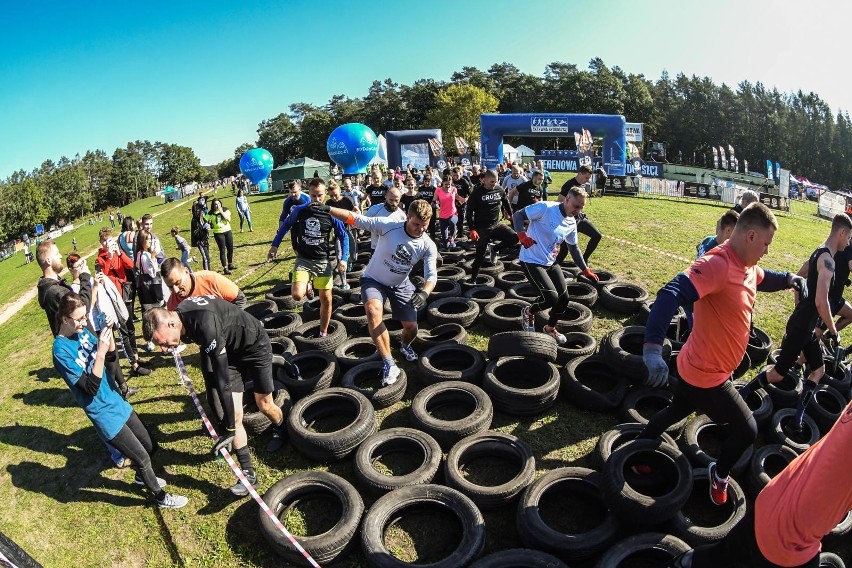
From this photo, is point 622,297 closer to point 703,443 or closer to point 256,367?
point 703,443

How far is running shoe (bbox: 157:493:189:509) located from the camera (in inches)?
168

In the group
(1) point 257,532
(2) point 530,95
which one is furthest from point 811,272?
(2) point 530,95

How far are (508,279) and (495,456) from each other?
5171mm

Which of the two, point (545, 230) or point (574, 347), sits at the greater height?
point (545, 230)

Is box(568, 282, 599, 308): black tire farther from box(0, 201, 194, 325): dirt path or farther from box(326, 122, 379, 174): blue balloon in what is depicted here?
box(326, 122, 379, 174): blue balloon

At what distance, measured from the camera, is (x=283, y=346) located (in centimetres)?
665

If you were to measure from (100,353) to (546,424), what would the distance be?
4.69 meters

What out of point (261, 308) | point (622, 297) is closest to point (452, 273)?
point (622, 297)

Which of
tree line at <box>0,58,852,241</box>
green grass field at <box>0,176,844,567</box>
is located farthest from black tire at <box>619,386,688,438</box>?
tree line at <box>0,58,852,241</box>

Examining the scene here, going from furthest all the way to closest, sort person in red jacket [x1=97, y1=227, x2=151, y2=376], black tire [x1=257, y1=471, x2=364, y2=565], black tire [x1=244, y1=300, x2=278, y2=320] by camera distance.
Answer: black tire [x1=244, y1=300, x2=278, y2=320]
person in red jacket [x1=97, y1=227, x2=151, y2=376]
black tire [x1=257, y1=471, x2=364, y2=565]

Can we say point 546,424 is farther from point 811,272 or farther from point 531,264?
point 811,272

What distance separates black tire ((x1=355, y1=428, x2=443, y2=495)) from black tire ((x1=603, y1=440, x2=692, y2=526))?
1619mm

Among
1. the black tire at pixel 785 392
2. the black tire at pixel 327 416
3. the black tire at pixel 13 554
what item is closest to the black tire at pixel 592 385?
the black tire at pixel 785 392

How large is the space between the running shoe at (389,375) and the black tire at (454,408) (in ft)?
1.54
